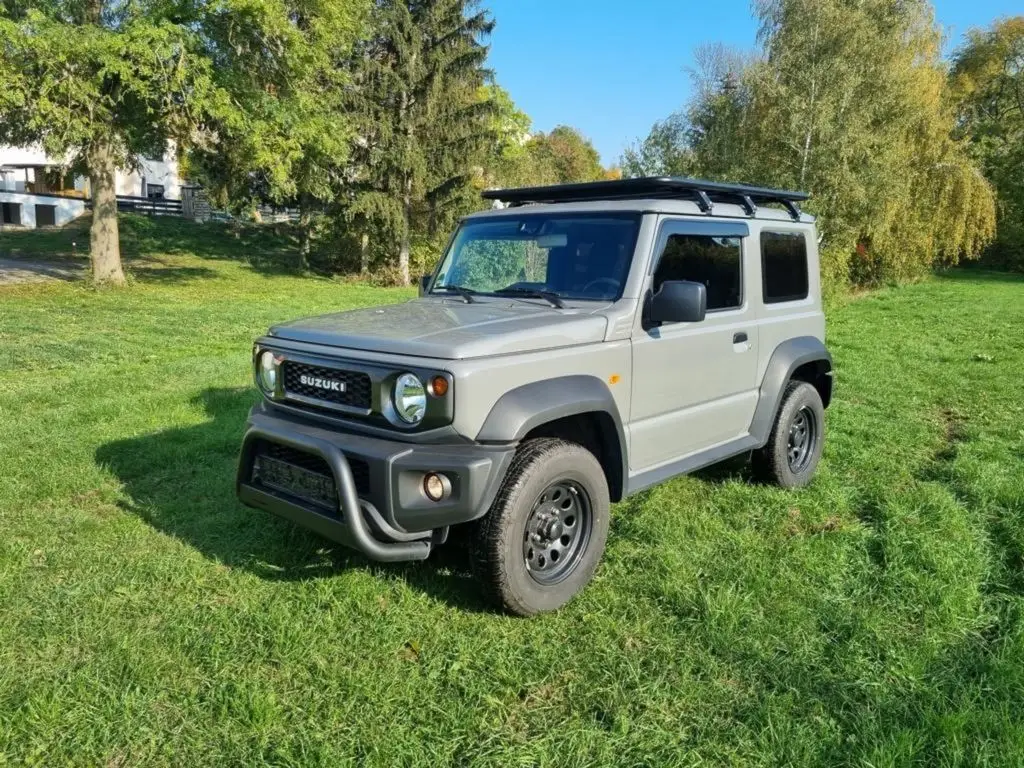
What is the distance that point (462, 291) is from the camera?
459 cm

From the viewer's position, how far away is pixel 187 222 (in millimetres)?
39469

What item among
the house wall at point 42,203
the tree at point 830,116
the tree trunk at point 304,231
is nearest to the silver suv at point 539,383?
the tree at point 830,116

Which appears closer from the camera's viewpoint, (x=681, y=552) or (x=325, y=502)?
(x=325, y=502)

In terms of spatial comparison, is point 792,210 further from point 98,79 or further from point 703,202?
point 98,79

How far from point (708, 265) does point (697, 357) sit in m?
0.58

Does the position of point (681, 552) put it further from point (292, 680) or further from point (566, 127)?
point (566, 127)

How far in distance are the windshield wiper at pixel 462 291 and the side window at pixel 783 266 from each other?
1955 mm

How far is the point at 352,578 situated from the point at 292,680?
84cm

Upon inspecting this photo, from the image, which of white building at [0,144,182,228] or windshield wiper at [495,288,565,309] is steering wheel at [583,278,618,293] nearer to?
windshield wiper at [495,288,565,309]

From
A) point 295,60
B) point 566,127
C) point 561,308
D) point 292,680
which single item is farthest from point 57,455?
point 566,127

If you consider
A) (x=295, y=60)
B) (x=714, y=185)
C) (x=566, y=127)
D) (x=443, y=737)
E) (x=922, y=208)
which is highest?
(x=566, y=127)

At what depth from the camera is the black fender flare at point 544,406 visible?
3246 millimetres

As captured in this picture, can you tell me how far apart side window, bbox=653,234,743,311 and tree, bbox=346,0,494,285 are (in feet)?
70.1

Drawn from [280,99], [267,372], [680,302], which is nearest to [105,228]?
[280,99]
